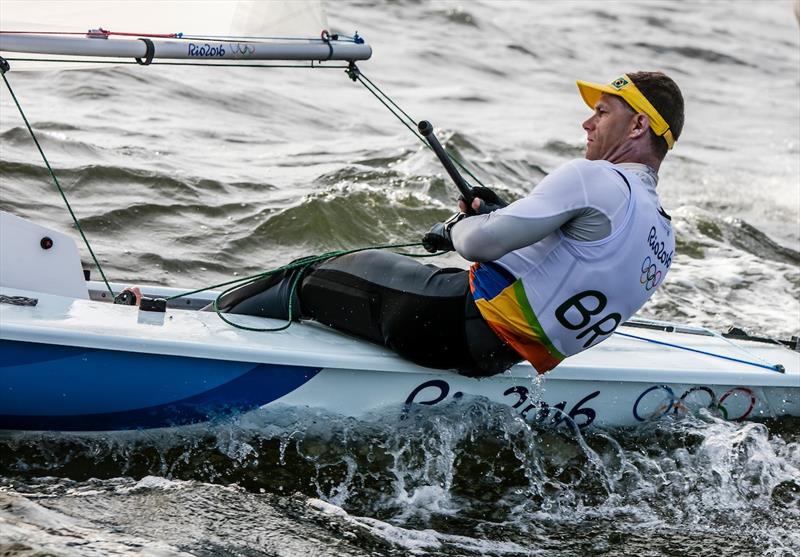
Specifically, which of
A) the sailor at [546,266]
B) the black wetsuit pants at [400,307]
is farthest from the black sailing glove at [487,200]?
the black wetsuit pants at [400,307]

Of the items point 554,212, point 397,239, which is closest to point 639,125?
point 554,212

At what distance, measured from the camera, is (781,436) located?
4086 millimetres

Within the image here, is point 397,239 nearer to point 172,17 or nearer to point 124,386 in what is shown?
point 172,17

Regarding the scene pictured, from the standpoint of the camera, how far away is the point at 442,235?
3164 mm

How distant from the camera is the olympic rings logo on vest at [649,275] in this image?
10.2 ft

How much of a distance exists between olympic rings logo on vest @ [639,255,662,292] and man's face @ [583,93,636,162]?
1.05 ft

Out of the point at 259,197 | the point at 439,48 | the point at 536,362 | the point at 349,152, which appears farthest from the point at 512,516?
the point at 439,48

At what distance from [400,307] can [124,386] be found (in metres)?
0.84

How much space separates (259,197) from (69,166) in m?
1.14

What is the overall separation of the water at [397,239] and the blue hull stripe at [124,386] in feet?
0.26

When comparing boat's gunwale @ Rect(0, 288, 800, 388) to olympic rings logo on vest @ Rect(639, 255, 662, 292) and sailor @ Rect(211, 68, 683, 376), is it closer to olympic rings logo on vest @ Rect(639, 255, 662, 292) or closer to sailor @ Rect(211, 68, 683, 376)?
sailor @ Rect(211, 68, 683, 376)

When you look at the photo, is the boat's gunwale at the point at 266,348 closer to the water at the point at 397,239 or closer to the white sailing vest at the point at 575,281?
the water at the point at 397,239

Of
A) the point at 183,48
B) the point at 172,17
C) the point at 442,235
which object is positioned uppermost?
the point at 172,17

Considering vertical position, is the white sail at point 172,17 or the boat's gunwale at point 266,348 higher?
the white sail at point 172,17
